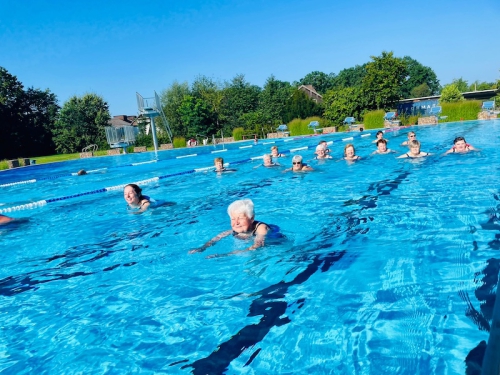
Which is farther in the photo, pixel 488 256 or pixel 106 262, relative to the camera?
pixel 106 262

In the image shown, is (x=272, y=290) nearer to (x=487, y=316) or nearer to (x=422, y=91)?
(x=487, y=316)

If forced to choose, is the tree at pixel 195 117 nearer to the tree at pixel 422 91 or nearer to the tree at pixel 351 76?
the tree at pixel 351 76

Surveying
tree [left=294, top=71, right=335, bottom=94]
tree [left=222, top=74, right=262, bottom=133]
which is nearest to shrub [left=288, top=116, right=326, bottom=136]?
tree [left=222, top=74, right=262, bottom=133]

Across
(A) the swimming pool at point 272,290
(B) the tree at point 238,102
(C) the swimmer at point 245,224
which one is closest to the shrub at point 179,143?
(B) the tree at point 238,102

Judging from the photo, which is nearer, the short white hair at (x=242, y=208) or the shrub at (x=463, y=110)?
the short white hair at (x=242, y=208)

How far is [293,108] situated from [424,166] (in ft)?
89.6

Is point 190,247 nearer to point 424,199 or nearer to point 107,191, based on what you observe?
point 424,199

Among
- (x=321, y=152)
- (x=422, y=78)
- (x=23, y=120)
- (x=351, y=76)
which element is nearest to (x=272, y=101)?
(x=23, y=120)

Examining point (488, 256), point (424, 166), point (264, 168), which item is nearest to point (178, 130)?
point (264, 168)

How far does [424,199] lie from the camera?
6188 mm

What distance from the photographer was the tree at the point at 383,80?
3253 centimetres

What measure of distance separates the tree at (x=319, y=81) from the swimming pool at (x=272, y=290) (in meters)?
70.4

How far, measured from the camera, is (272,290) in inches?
137

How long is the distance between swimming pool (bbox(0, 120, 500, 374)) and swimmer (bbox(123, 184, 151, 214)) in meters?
0.36
